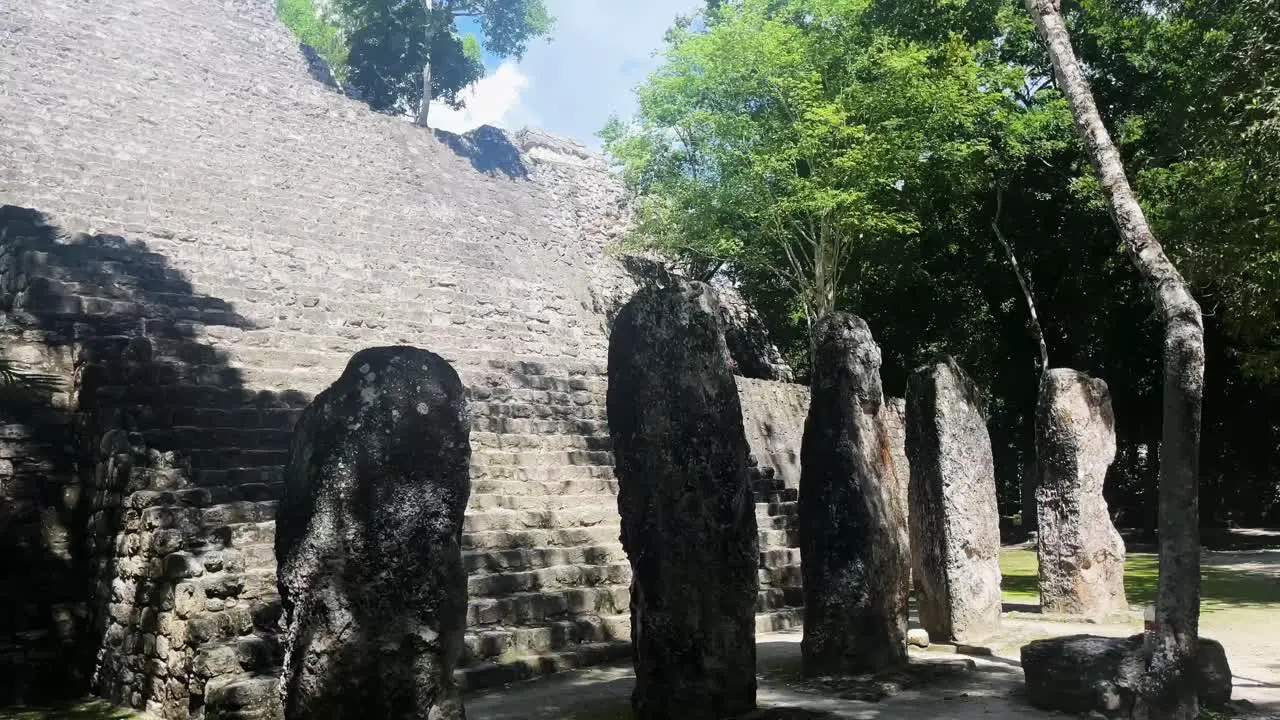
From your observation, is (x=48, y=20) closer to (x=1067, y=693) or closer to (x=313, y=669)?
(x=313, y=669)

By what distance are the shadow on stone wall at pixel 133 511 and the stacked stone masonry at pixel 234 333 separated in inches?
0.9

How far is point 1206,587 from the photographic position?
12.8m

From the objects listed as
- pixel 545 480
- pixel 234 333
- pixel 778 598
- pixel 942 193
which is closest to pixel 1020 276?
pixel 942 193

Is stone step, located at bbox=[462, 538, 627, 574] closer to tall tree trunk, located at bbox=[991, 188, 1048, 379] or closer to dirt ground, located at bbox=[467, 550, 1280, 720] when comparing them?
dirt ground, located at bbox=[467, 550, 1280, 720]

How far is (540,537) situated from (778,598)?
2605 mm

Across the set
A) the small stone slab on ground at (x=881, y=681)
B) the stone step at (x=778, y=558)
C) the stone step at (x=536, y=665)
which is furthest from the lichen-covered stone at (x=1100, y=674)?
the stone step at (x=778, y=558)

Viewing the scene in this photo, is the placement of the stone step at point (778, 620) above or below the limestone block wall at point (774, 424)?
below

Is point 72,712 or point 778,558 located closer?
point 72,712

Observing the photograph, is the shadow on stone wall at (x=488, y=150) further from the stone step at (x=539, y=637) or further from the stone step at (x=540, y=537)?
the stone step at (x=539, y=637)

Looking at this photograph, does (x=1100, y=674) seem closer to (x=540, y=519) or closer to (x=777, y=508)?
(x=540, y=519)

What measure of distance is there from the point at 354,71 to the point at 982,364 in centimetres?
1839

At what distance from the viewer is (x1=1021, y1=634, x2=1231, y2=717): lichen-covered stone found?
5801 millimetres

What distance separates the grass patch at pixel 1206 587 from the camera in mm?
11008

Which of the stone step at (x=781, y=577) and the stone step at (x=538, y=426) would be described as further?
the stone step at (x=538, y=426)
